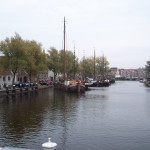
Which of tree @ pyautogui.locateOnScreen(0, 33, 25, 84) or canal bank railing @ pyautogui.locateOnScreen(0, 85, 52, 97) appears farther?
tree @ pyautogui.locateOnScreen(0, 33, 25, 84)

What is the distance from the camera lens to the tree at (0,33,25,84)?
72.2m

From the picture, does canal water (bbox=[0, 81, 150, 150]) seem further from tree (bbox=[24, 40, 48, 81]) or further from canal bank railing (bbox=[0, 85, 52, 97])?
tree (bbox=[24, 40, 48, 81])

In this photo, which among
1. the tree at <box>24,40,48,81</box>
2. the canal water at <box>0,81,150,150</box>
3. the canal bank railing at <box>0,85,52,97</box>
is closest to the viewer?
the canal water at <box>0,81,150,150</box>

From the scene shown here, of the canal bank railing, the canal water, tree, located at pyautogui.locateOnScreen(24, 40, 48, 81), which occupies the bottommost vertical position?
the canal water

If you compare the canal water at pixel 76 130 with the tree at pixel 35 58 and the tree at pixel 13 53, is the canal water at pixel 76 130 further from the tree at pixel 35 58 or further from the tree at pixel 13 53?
the tree at pixel 35 58

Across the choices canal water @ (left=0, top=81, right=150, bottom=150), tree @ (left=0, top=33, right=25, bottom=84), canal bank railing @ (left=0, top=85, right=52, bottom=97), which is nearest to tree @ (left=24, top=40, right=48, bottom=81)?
canal bank railing @ (left=0, top=85, right=52, bottom=97)

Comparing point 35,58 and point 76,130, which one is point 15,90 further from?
point 76,130

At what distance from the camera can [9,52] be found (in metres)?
73.3

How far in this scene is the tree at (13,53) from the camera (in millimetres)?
72188

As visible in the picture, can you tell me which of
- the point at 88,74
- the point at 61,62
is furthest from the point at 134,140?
the point at 88,74

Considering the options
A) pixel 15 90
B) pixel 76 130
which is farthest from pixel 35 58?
pixel 76 130

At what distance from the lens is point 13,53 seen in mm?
73062

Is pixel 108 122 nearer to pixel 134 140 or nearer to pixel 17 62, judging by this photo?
pixel 134 140

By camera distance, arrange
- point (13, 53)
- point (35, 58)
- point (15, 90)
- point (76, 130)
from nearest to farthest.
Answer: point (76, 130)
point (15, 90)
point (13, 53)
point (35, 58)
